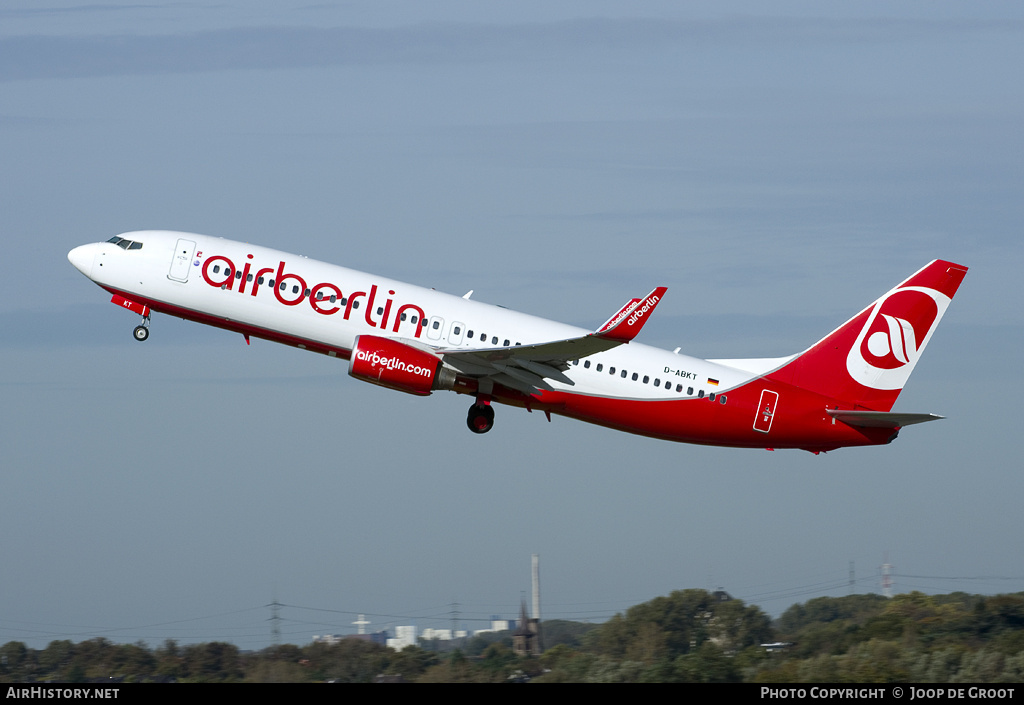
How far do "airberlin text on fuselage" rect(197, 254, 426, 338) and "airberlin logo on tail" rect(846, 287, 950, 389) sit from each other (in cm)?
1796

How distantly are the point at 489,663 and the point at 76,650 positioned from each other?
22.1 metres

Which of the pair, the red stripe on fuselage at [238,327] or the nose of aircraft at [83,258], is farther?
the nose of aircraft at [83,258]

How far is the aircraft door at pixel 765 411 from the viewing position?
47.4 meters

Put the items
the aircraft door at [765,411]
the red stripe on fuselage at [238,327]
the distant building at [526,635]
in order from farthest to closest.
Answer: the distant building at [526,635], the aircraft door at [765,411], the red stripe on fuselage at [238,327]

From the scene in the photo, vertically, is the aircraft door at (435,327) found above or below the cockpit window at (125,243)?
below

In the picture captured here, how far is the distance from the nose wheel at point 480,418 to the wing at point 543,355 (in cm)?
171

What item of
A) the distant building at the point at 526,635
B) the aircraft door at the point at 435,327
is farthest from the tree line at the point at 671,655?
the aircraft door at the point at 435,327

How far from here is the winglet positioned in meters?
40.2

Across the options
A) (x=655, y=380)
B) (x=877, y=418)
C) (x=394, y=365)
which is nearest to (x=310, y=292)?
(x=394, y=365)

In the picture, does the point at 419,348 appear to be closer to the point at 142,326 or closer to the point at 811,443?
the point at 142,326

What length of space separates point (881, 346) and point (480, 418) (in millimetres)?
16154

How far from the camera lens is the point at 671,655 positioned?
72.5m

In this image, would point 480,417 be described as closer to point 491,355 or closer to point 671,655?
point 491,355

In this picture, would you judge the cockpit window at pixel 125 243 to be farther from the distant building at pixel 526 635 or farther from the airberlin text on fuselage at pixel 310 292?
the distant building at pixel 526 635
